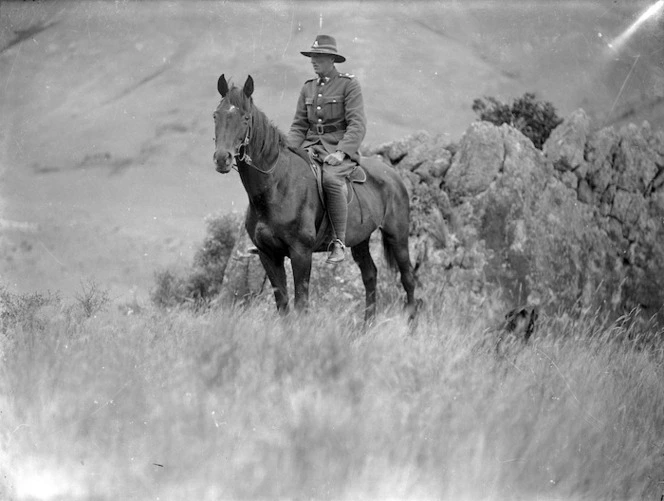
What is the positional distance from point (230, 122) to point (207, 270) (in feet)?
34.2

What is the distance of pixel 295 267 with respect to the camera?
27.9 feet

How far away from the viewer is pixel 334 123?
9.22 meters

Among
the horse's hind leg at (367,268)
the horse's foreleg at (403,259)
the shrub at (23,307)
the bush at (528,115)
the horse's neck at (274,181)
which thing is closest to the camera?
the shrub at (23,307)

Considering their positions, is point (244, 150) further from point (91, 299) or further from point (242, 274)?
point (242, 274)

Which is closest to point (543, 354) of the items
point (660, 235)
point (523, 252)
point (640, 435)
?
point (640, 435)

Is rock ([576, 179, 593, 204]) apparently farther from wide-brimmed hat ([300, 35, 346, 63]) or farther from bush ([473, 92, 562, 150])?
wide-brimmed hat ([300, 35, 346, 63])

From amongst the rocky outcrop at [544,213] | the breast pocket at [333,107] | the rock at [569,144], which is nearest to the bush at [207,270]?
the rocky outcrop at [544,213]

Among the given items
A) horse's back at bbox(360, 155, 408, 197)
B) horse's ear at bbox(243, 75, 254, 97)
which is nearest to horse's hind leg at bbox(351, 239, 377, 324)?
horse's back at bbox(360, 155, 408, 197)

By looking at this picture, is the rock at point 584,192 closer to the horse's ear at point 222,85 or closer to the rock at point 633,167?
the rock at point 633,167

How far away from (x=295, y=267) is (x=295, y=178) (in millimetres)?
974

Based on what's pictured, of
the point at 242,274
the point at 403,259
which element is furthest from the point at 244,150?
the point at 242,274

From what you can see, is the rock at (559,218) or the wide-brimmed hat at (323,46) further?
the rock at (559,218)

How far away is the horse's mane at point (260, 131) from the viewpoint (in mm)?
7562

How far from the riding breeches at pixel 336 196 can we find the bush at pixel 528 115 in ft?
32.8
